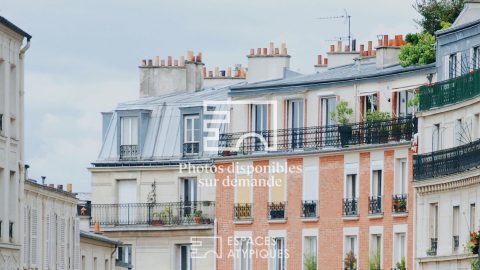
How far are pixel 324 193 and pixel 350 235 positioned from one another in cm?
267

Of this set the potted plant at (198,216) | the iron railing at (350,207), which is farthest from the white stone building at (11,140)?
the potted plant at (198,216)

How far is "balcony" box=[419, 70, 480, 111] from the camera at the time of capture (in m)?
91.6

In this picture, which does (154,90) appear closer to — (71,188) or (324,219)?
(71,188)

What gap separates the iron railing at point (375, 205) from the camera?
340ft

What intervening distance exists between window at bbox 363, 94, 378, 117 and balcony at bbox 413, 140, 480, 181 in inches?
335

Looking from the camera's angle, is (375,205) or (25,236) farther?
(375,205)

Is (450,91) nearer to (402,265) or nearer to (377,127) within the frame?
(402,265)

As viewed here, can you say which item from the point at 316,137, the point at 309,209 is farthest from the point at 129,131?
the point at 309,209

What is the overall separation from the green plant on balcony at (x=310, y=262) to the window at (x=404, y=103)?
7285 millimetres

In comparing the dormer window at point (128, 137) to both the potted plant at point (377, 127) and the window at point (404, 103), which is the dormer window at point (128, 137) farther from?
the window at point (404, 103)

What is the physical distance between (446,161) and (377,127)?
1050 centimetres

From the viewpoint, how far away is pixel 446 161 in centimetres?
9431

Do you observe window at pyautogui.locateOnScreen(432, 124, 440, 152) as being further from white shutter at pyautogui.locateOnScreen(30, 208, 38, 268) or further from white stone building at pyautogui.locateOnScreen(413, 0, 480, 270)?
white shutter at pyautogui.locateOnScreen(30, 208, 38, 268)

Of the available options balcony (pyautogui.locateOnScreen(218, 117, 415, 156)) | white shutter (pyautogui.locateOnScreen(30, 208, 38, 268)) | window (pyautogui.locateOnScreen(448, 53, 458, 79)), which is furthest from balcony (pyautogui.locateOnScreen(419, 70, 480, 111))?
white shutter (pyautogui.locateOnScreen(30, 208, 38, 268))
